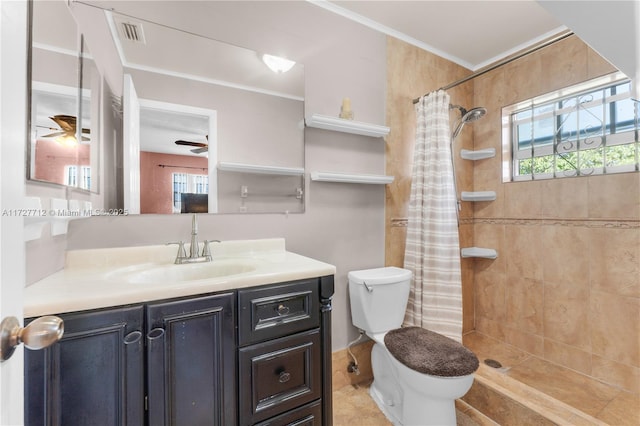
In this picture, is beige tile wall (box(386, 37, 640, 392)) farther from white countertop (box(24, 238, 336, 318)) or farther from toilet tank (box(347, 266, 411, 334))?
white countertop (box(24, 238, 336, 318))

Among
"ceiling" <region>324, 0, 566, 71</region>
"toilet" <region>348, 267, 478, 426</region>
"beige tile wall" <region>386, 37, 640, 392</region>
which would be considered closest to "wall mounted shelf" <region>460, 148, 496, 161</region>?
"beige tile wall" <region>386, 37, 640, 392</region>

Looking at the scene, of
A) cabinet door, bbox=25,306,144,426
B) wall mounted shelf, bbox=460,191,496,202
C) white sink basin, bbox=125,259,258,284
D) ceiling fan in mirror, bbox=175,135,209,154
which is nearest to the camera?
cabinet door, bbox=25,306,144,426

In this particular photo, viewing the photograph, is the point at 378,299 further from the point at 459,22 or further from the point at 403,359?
the point at 459,22

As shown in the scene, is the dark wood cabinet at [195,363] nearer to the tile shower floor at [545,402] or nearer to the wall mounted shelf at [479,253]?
the tile shower floor at [545,402]

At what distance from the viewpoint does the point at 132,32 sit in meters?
1.26

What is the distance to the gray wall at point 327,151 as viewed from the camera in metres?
1.47

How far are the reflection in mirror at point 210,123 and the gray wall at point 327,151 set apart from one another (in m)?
0.08

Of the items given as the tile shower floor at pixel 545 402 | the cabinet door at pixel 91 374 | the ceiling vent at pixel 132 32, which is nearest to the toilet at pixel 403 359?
the tile shower floor at pixel 545 402

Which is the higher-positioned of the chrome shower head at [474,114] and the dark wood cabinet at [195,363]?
the chrome shower head at [474,114]

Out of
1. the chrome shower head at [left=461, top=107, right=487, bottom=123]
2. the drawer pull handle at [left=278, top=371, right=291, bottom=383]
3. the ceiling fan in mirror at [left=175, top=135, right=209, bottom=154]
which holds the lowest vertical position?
the drawer pull handle at [left=278, top=371, right=291, bottom=383]

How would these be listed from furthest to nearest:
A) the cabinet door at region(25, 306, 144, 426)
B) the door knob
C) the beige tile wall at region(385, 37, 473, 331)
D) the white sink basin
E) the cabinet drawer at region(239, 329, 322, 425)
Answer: the beige tile wall at region(385, 37, 473, 331) < the white sink basin < the cabinet drawer at region(239, 329, 322, 425) < the cabinet door at region(25, 306, 144, 426) < the door knob

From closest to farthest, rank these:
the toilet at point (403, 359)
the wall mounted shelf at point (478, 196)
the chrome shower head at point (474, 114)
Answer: the toilet at point (403, 359), the chrome shower head at point (474, 114), the wall mounted shelf at point (478, 196)

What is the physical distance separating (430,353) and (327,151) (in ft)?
4.08

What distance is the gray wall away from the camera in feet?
4.83
